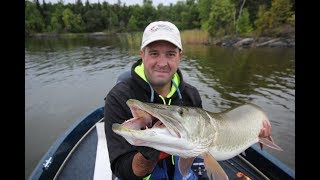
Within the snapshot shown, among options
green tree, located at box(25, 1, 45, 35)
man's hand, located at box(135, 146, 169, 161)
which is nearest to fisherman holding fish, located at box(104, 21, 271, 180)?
man's hand, located at box(135, 146, 169, 161)

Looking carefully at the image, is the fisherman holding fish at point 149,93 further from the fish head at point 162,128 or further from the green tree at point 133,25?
the green tree at point 133,25

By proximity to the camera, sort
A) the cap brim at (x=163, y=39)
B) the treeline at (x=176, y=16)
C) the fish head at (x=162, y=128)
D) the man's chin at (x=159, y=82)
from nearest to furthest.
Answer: the fish head at (x=162, y=128) → the cap brim at (x=163, y=39) → the man's chin at (x=159, y=82) → the treeline at (x=176, y=16)

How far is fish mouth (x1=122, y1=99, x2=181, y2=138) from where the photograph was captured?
174 centimetres

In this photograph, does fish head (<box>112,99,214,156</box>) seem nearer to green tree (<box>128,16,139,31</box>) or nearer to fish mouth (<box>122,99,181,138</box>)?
fish mouth (<box>122,99,181,138</box>)

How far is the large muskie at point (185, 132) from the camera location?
5.55 feet

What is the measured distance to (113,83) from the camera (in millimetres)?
14453

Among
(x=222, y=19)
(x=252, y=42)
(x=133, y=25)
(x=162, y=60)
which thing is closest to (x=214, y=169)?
(x=162, y=60)

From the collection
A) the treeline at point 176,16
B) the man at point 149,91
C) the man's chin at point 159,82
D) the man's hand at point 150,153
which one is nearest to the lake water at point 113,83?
the man at point 149,91

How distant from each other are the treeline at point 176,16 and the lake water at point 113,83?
1346 centimetres

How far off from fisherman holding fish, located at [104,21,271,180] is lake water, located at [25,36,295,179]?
461 centimetres

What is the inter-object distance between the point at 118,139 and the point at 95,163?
1.71 m
